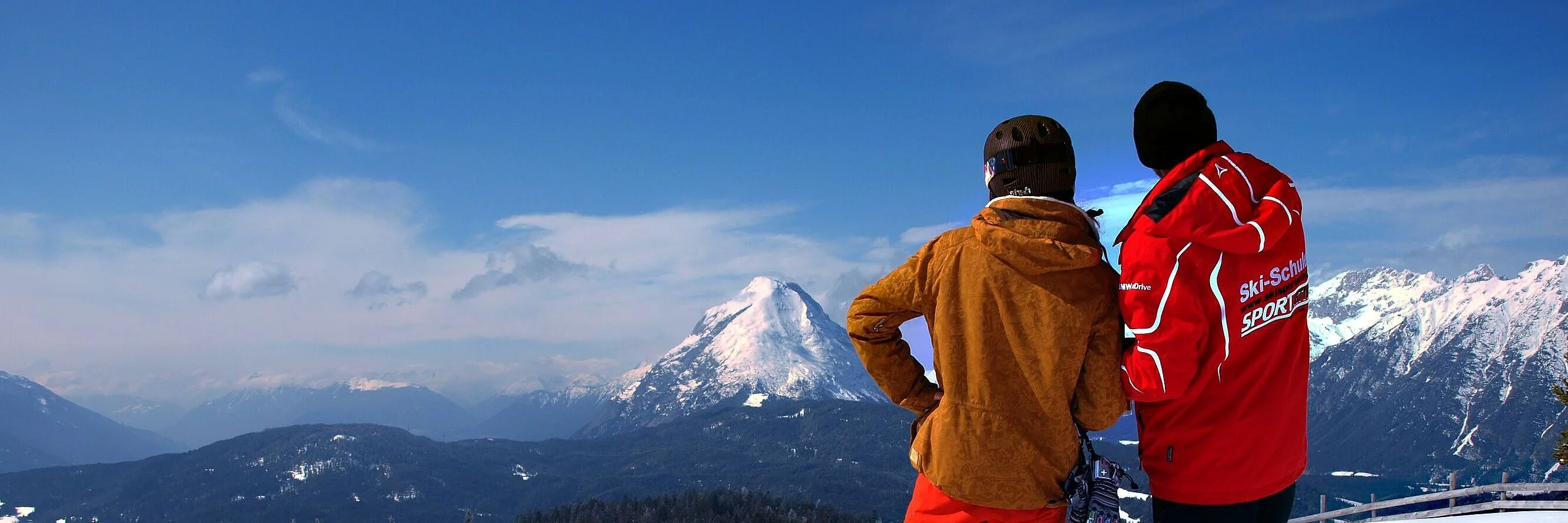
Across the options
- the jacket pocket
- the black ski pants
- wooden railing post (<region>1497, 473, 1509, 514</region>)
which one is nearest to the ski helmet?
the jacket pocket

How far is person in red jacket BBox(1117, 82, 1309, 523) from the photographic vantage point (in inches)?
130

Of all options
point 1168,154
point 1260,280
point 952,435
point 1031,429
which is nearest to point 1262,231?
point 1260,280

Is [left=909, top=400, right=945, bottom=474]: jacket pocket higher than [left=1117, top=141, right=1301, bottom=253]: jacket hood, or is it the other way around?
[left=1117, top=141, right=1301, bottom=253]: jacket hood

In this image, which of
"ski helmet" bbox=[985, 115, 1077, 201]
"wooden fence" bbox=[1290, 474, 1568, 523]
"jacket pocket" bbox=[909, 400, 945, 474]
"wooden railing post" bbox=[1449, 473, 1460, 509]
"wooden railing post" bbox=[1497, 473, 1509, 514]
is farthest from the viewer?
"wooden railing post" bbox=[1449, 473, 1460, 509]

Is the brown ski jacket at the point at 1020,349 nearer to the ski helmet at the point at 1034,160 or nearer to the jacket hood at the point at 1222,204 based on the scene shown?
the ski helmet at the point at 1034,160

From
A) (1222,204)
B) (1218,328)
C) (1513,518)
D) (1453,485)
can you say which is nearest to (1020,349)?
(1218,328)

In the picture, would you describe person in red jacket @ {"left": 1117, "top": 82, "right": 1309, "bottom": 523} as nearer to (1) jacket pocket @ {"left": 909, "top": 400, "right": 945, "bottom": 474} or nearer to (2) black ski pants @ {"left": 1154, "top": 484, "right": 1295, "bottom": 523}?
(2) black ski pants @ {"left": 1154, "top": 484, "right": 1295, "bottom": 523}

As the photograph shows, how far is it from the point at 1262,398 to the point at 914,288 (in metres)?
1.42

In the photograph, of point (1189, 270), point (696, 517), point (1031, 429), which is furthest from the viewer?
point (696, 517)

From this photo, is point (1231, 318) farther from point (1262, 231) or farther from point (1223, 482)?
point (1223, 482)

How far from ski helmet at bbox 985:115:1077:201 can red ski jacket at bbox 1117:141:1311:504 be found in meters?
0.32

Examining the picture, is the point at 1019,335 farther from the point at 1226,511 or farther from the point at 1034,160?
the point at 1226,511

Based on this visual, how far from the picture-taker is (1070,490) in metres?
Result: 3.61

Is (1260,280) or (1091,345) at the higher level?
(1260,280)
